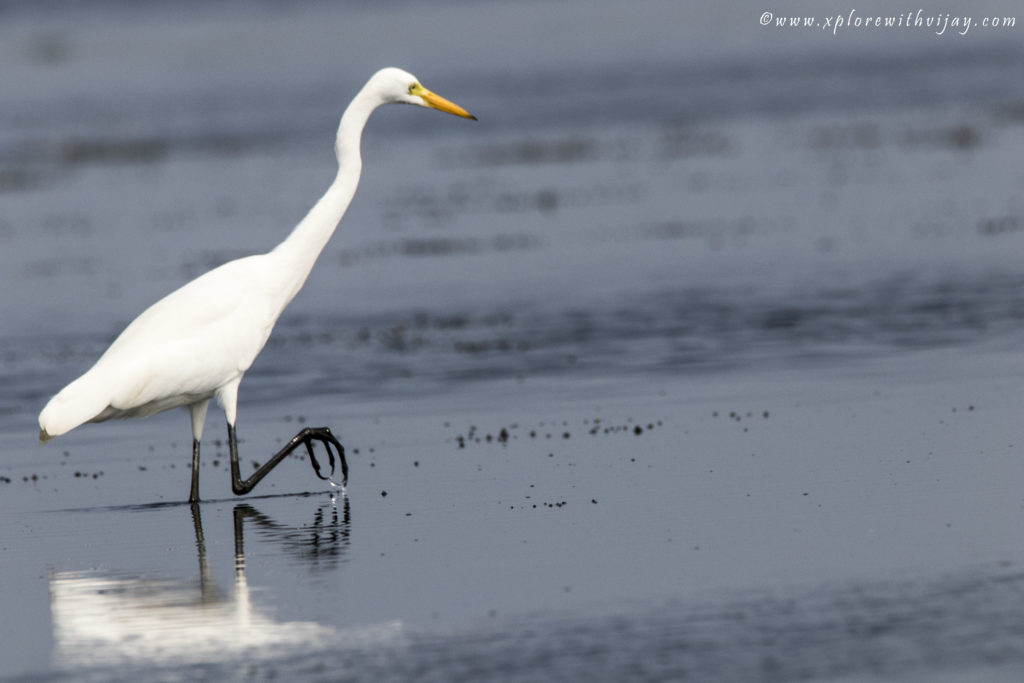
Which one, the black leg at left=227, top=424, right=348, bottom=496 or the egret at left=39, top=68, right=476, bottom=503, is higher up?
the egret at left=39, top=68, right=476, bottom=503

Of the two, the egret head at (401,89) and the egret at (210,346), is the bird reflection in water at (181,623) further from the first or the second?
the egret head at (401,89)

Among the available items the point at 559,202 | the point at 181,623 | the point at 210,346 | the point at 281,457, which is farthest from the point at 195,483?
the point at 559,202

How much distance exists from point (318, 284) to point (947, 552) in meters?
14.8

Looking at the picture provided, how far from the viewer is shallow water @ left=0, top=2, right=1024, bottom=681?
7918 millimetres

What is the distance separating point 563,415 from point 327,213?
2673 millimetres

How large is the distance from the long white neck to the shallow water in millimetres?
1491

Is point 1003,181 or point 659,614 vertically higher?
point 1003,181

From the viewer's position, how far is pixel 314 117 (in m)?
47.2

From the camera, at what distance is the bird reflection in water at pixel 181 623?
7.85 m

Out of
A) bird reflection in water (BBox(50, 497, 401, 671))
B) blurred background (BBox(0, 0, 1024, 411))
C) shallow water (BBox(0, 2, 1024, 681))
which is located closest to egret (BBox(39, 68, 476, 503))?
shallow water (BBox(0, 2, 1024, 681))

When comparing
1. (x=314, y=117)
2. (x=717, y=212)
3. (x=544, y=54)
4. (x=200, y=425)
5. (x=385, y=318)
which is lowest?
(x=200, y=425)

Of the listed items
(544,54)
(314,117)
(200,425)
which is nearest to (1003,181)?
(200,425)

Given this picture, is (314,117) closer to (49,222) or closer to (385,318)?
(49,222)

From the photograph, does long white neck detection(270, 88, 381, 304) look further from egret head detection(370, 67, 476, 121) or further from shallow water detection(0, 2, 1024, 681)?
shallow water detection(0, 2, 1024, 681)
